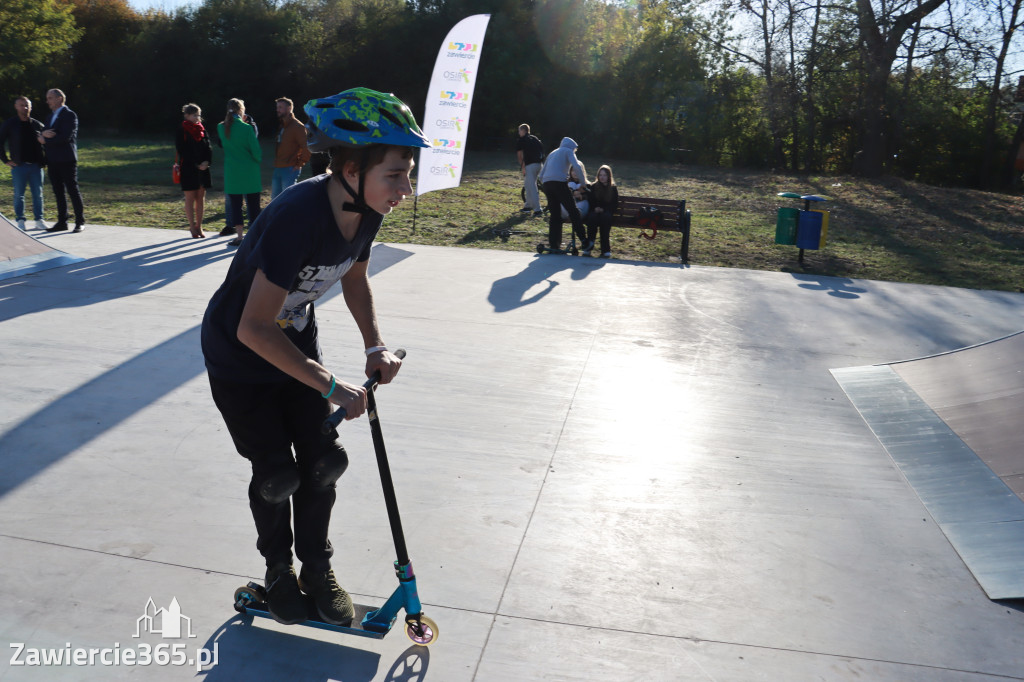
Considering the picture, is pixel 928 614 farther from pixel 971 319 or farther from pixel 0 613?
pixel 971 319

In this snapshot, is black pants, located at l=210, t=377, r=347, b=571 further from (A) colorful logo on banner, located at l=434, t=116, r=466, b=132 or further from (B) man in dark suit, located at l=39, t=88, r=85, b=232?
(A) colorful logo on banner, located at l=434, t=116, r=466, b=132

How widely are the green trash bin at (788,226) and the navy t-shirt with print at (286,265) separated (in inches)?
345

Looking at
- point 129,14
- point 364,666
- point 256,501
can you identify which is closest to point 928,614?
point 364,666

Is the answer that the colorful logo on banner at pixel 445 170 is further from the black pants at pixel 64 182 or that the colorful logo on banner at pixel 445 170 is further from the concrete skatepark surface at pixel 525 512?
the concrete skatepark surface at pixel 525 512

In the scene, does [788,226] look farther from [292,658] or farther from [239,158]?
[292,658]

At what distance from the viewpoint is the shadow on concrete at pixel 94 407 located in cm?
395

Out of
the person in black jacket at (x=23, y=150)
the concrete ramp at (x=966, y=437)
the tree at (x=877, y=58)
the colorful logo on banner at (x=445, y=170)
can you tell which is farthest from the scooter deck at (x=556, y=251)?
the tree at (x=877, y=58)

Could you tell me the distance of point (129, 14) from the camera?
41.6 meters

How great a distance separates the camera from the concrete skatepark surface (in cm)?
270

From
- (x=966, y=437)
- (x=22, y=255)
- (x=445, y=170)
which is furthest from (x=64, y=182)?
(x=966, y=437)

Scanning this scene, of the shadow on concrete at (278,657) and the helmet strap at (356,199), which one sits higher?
the helmet strap at (356,199)

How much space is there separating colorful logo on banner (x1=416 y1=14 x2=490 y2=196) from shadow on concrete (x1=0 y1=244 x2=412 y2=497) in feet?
20.8

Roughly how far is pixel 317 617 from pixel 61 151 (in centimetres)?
A: 965

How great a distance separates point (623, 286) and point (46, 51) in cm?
3848
